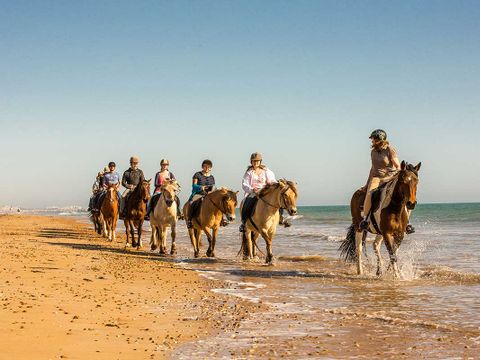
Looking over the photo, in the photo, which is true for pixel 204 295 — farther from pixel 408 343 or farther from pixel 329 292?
pixel 408 343

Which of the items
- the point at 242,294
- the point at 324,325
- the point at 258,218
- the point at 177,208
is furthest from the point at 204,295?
the point at 177,208

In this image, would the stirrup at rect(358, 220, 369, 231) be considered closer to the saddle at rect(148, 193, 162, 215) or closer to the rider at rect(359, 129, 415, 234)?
the rider at rect(359, 129, 415, 234)

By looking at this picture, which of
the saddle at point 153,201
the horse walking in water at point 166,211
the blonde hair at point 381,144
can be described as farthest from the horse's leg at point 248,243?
the blonde hair at point 381,144

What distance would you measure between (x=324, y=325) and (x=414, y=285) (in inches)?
160

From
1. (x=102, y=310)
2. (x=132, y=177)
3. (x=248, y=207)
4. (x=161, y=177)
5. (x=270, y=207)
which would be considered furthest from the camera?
(x=132, y=177)

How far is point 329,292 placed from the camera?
9.52 metres

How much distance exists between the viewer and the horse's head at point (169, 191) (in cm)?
1596

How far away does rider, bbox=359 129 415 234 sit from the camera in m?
11.3

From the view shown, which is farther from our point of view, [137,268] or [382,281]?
[137,268]

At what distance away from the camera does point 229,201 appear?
14625 millimetres

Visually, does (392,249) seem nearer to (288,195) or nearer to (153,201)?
(288,195)

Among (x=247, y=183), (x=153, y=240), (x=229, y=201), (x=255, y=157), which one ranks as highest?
(x=255, y=157)

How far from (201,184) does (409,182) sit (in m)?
7.17

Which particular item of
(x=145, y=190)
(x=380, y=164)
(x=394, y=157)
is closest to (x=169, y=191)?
(x=145, y=190)
